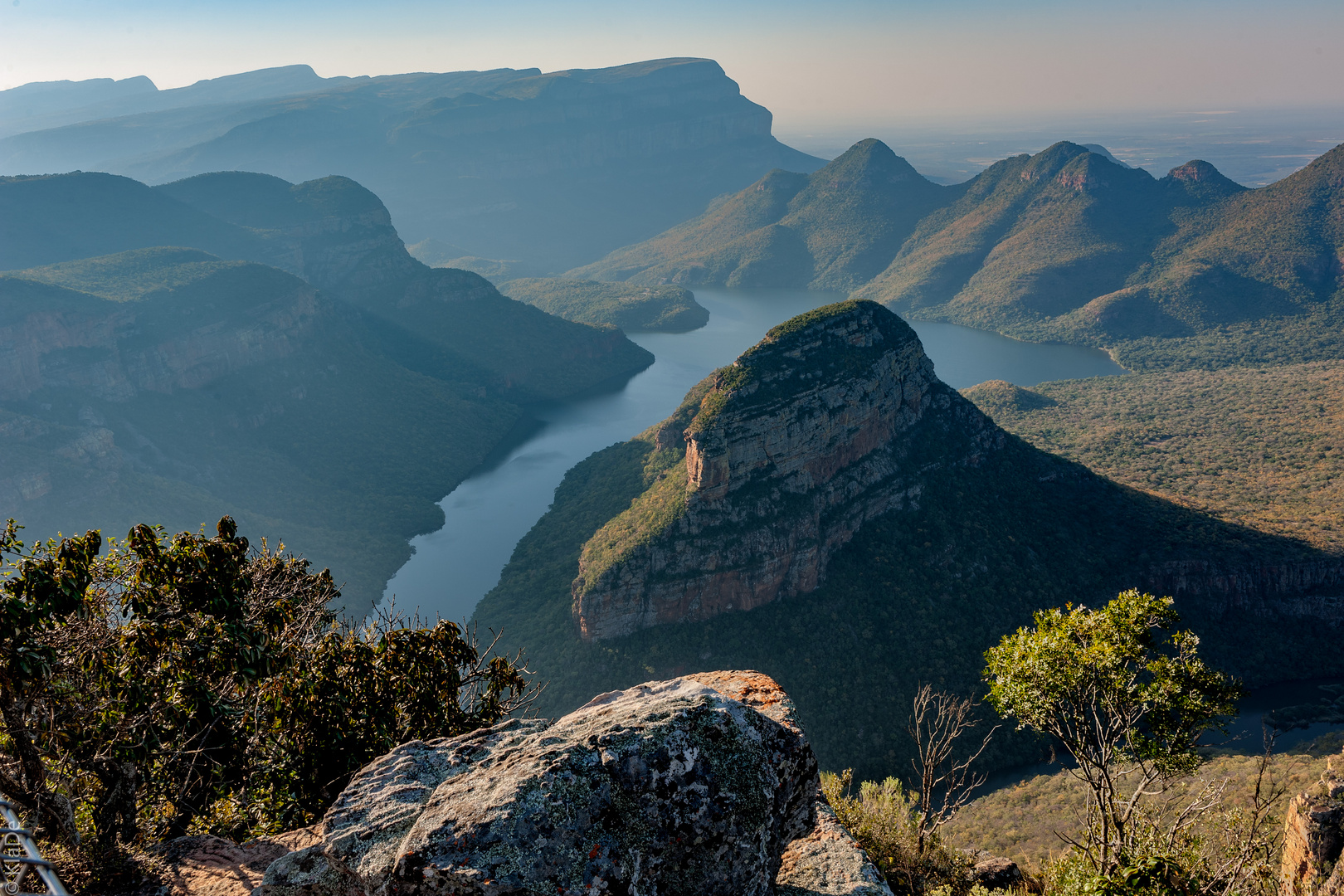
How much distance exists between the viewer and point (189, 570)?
12477 mm

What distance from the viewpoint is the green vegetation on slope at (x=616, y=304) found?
17188 cm

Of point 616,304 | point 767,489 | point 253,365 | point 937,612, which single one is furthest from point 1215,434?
point 616,304

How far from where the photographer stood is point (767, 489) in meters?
50.5

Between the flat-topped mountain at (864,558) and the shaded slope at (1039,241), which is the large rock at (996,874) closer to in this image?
the flat-topped mountain at (864,558)

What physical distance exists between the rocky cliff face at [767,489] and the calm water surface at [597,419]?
2395 cm

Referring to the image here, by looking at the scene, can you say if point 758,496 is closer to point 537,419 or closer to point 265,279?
point 537,419

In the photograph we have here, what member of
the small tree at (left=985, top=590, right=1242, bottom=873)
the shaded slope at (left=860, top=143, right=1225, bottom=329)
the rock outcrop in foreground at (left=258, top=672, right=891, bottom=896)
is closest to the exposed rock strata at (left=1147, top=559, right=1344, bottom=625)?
the small tree at (left=985, top=590, right=1242, bottom=873)

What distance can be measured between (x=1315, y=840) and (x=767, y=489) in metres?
37.1

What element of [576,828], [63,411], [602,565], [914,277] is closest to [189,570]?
[576,828]

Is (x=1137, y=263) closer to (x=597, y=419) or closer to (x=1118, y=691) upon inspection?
(x=597, y=419)

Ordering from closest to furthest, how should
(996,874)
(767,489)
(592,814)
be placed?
(592,814) → (996,874) → (767,489)

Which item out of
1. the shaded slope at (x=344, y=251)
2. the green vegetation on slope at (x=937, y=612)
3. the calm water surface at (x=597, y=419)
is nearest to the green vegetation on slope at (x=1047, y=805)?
the green vegetation on slope at (x=937, y=612)

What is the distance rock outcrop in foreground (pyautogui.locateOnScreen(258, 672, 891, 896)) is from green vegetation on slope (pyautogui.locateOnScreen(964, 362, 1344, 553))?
61.6m

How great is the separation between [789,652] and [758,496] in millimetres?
11323
